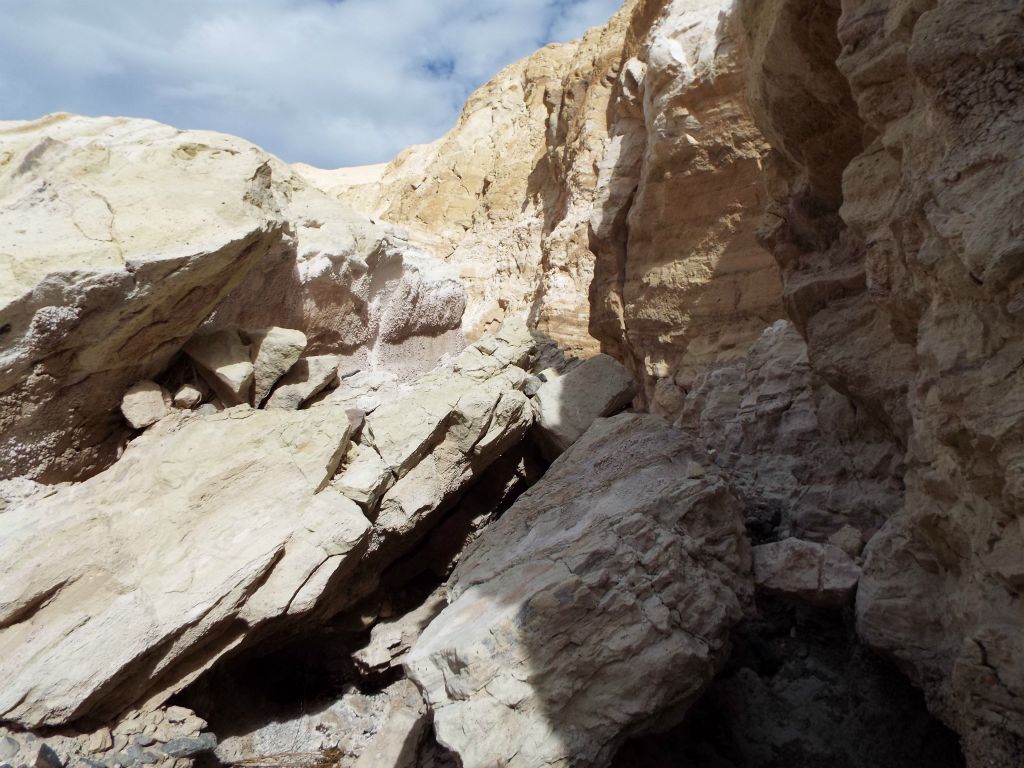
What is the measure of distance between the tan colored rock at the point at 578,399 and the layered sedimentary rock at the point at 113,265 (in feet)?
8.79

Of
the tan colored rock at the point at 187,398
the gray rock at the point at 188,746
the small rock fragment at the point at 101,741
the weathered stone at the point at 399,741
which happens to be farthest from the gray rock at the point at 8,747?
the tan colored rock at the point at 187,398

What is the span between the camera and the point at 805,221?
4863 mm

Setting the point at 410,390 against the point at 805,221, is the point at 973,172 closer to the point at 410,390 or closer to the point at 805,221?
the point at 805,221

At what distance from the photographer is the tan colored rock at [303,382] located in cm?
610

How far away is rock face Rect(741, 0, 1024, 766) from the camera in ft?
7.67

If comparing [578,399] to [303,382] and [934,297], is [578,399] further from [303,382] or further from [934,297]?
[934,297]

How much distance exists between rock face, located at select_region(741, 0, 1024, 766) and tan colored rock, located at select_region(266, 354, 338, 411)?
4283mm

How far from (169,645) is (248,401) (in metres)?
2.18

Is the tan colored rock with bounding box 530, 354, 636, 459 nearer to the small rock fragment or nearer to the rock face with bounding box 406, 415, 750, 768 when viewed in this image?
the rock face with bounding box 406, 415, 750, 768

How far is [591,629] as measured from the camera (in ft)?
10.5

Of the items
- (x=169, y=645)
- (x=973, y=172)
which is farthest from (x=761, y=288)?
(x=169, y=645)

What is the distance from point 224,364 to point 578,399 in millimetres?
3303

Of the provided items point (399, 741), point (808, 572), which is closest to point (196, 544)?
point (399, 741)

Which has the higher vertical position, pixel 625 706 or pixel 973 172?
pixel 973 172
